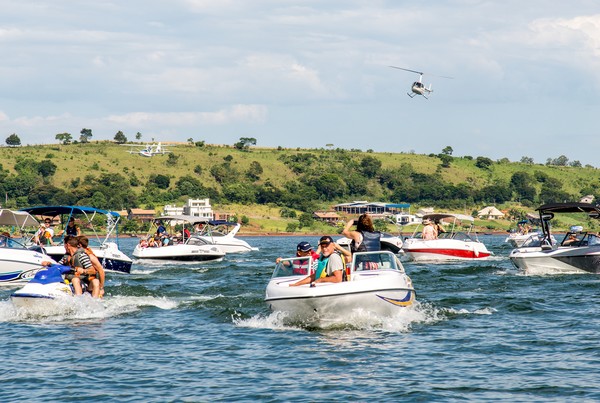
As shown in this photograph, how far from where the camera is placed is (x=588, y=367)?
16234 millimetres

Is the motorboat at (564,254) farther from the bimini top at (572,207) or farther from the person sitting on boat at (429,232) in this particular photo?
the person sitting on boat at (429,232)

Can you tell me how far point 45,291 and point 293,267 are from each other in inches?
215

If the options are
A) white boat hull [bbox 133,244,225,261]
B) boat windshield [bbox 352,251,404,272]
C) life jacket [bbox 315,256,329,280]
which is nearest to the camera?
life jacket [bbox 315,256,329,280]

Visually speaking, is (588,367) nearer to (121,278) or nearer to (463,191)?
(121,278)

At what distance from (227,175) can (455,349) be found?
182 meters

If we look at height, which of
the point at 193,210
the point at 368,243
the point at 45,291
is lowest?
the point at 193,210

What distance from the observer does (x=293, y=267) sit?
67.1 feet

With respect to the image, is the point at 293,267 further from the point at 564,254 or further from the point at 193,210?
the point at 193,210

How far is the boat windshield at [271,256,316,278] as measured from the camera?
20.1 meters

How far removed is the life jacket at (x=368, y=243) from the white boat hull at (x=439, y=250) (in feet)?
79.2

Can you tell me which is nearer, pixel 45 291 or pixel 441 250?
pixel 45 291

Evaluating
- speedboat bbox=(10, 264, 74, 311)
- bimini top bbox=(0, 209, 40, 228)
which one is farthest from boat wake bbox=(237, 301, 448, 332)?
bimini top bbox=(0, 209, 40, 228)

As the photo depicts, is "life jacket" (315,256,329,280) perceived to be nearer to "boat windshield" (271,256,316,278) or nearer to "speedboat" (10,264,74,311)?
"boat windshield" (271,256,316,278)

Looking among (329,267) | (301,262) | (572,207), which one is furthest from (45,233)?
(572,207)
